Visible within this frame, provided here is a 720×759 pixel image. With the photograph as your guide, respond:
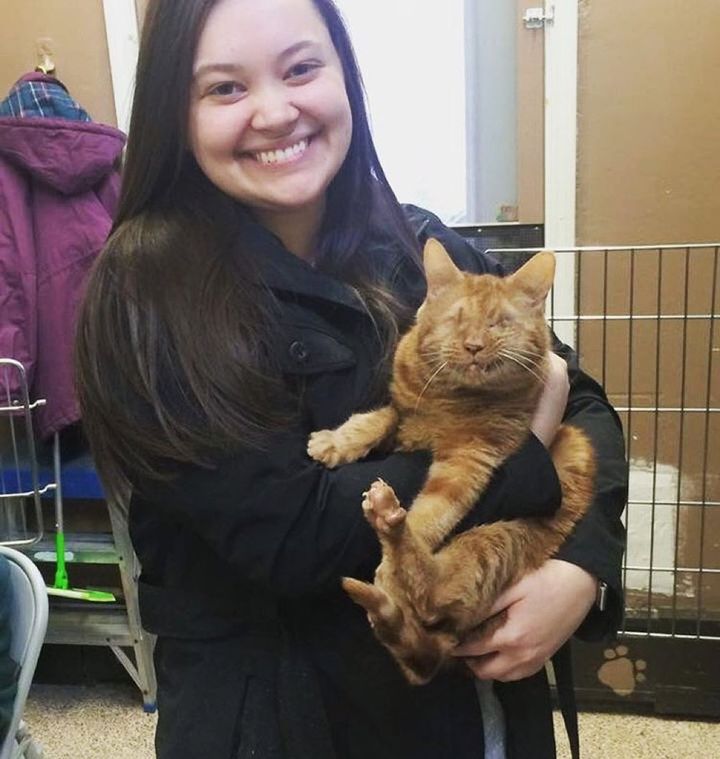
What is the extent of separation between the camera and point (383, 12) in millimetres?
2070

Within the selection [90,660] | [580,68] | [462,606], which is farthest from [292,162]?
[90,660]

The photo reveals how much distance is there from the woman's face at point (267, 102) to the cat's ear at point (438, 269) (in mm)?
148

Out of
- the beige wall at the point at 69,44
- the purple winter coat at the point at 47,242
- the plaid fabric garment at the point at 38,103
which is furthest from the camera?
the beige wall at the point at 69,44

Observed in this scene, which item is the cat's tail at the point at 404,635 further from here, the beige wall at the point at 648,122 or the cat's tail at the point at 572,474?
the beige wall at the point at 648,122

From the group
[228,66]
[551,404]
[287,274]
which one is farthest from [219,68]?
[551,404]

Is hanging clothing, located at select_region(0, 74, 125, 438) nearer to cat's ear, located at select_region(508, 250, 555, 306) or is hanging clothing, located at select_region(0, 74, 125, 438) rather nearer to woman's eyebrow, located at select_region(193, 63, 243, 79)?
woman's eyebrow, located at select_region(193, 63, 243, 79)

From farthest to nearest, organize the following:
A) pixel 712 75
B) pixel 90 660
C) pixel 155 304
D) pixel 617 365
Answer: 1. pixel 90 660
2. pixel 617 365
3. pixel 712 75
4. pixel 155 304

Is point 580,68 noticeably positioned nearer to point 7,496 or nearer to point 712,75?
point 712,75

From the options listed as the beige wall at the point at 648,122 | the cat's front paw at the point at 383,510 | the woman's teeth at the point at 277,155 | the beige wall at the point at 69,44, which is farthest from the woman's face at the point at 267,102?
the beige wall at the point at 69,44

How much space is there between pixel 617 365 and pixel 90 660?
5.22ft

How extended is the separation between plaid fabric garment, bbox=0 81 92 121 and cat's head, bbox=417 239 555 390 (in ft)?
4.37

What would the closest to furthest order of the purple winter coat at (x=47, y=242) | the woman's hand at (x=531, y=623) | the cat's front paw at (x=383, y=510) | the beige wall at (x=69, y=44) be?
the cat's front paw at (x=383, y=510)
the woman's hand at (x=531, y=623)
the purple winter coat at (x=47, y=242)
the beige wall at (x=69, y=44)

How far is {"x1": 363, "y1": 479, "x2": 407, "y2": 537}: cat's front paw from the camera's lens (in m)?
0.74

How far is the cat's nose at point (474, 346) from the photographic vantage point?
93 centimetres
